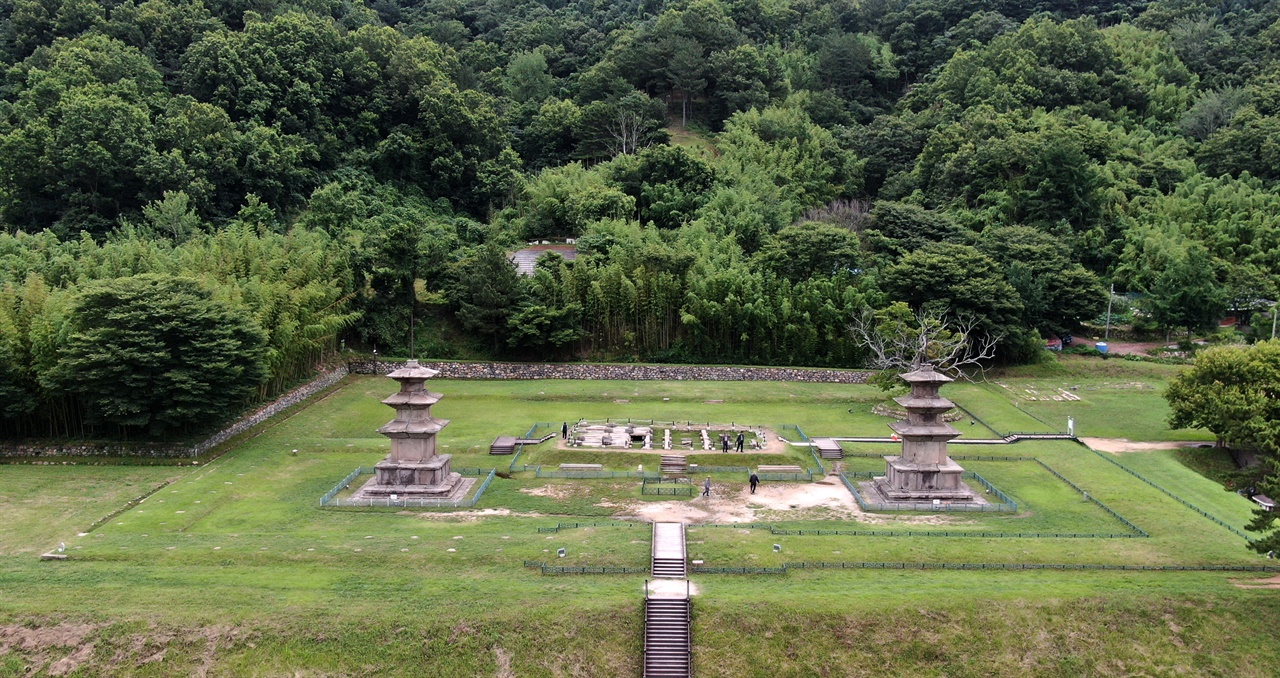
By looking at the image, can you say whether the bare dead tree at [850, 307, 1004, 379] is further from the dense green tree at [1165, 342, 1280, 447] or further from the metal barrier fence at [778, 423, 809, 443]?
the dense green tree at [1165, 342, 1280, 447]

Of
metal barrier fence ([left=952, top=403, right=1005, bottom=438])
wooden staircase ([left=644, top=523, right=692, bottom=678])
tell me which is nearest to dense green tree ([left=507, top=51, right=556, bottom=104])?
metal barrier fence ([left=952, top=403, right=1005, bottom=438])

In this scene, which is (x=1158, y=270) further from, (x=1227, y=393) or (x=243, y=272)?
(x=243, y=272)

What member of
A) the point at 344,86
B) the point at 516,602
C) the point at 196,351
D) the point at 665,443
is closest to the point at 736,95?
the point at 344,86

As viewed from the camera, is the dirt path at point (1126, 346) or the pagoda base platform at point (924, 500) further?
the dirt path at point (1126, 346)

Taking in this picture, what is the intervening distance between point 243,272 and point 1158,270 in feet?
181

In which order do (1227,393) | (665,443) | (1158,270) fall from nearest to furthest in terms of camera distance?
(1227,393), (665,443), (1158,270)

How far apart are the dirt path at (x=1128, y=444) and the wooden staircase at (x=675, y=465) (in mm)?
18100

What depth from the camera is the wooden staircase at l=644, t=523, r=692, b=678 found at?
24.7 metres

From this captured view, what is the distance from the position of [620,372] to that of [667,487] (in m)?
19.8

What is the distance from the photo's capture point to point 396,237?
56281 mm

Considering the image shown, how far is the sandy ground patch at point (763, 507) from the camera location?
109ft

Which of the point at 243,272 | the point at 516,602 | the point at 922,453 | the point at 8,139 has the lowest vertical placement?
the point at 516,602

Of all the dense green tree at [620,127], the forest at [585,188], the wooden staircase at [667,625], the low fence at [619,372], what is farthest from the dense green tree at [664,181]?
the wooden staircase at [667,625]

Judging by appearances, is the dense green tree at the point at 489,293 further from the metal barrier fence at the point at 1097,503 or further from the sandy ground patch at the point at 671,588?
the sandy ground patch at the point at 671,588
